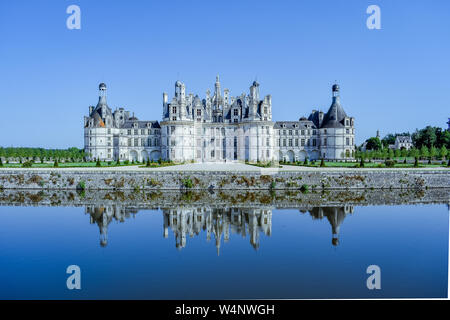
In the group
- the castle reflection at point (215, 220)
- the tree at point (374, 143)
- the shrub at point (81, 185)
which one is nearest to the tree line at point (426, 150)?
the tree at point (374, 143)

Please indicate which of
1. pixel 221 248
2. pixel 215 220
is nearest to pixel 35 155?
pixel 215 220

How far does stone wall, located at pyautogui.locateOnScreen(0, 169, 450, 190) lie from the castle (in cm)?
1670

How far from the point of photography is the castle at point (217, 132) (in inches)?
1724

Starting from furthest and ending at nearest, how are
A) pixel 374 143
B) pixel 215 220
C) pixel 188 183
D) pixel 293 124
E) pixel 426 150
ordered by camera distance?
pixel 374 143 → pixel 293 124 → pixel 426 150 → pixel 188 183 → pixel 215 220

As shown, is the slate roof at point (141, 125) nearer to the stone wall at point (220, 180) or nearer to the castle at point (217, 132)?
the castle at point (217, 132)

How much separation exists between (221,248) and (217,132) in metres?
34.6

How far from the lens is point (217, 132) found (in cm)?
4631

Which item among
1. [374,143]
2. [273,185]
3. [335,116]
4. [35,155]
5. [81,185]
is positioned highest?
[335,116]

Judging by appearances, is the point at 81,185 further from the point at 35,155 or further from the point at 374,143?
the point at 374,143

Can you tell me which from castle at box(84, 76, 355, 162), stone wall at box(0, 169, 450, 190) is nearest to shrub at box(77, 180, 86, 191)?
stone wall at box(0, 169, 450, 190)

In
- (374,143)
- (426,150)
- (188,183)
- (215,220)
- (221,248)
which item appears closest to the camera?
(221,248)

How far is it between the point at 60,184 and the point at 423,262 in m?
22.5

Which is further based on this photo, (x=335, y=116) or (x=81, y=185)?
(x=335, y=116)

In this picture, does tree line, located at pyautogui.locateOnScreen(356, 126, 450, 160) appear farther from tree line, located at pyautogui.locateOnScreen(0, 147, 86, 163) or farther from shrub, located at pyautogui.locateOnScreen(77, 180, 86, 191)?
tree line, located at pyautogui.locateOnScreen(0, 147, 86, 163)
